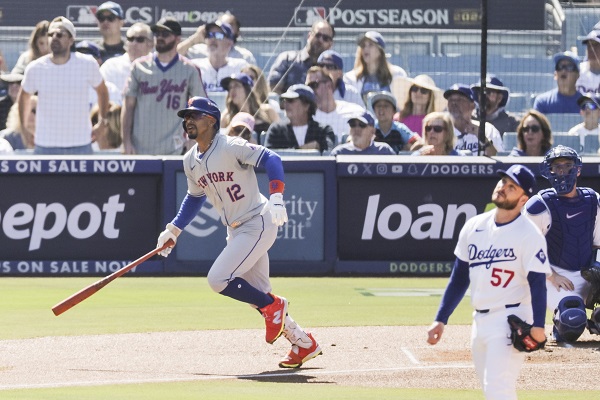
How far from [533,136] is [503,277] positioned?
26.2ft

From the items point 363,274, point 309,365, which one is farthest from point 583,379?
point 363,274

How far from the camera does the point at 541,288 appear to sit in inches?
238

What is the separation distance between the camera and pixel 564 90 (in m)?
15.8


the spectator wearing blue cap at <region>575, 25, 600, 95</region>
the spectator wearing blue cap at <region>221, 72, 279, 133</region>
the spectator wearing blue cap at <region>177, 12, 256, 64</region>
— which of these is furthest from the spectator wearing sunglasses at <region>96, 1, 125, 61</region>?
the spectator wearing blue cap at <region>575, 25, 600, 95</region>

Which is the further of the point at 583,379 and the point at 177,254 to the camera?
the point at 177,254

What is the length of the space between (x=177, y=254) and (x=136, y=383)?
6270 mm

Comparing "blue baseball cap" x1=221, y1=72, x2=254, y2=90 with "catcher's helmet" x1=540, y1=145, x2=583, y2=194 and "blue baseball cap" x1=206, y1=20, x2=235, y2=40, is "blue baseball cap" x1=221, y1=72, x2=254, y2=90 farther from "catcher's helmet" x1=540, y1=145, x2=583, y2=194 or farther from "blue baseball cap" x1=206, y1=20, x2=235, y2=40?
"catcher's helmet" x1=540, y1=145, x2=583, y2=194

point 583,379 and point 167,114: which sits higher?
point 167,114

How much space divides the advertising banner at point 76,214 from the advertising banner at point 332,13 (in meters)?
4.16

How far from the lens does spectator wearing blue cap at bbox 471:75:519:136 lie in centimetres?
1515

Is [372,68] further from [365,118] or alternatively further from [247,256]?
[247,256]

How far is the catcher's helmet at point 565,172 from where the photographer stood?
9.27 m

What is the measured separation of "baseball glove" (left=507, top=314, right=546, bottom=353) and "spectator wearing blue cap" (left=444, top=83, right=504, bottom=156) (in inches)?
347

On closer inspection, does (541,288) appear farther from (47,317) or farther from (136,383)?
(47,317)
